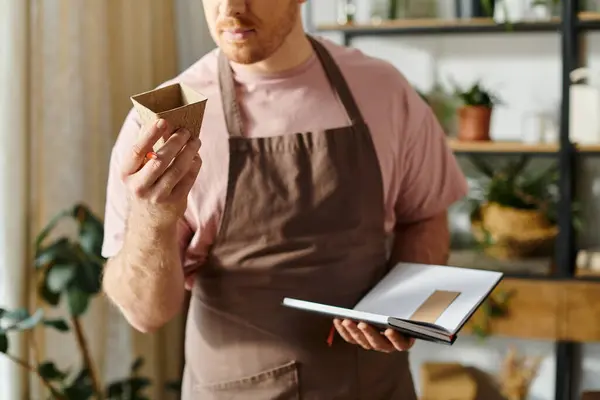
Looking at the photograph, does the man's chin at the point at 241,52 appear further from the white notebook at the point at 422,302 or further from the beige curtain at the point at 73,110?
the beige curtain at the point at 73,110

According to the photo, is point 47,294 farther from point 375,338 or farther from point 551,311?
point 551,311

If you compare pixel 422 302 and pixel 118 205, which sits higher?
pixel 118 205

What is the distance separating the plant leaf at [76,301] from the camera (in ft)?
5.97

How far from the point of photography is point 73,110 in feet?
6.91

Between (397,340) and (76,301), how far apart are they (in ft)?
3.14

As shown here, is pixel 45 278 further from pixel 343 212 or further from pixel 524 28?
pixel 524 28

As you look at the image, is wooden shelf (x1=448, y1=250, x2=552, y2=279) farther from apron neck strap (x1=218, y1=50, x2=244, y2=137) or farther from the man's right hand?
the man's right hand

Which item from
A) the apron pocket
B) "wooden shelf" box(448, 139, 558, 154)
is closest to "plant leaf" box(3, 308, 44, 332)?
the apron pocket

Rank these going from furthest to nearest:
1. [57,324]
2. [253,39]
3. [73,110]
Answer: [73,110], [57,324], [253,39]

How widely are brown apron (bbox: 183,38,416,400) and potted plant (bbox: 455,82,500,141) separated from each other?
4.68 ft

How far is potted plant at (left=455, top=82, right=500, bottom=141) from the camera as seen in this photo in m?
2.65

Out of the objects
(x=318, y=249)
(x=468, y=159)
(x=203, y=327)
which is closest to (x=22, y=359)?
→ (x=203, y=327)

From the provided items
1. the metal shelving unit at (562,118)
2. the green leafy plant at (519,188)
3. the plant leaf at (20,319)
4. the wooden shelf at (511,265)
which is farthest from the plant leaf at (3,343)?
the green leafy plant at (519,188)

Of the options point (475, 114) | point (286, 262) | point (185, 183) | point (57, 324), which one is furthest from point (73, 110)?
point (475, 114)
